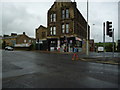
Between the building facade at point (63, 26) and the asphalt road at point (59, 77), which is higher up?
the building facade at point (63, 26)

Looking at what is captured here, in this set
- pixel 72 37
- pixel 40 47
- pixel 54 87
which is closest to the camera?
pixel 54 87

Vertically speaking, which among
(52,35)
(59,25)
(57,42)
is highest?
(59,25)

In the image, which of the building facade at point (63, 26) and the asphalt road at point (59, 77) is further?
the building facade at point (63, 26)

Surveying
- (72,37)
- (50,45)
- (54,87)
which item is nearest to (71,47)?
(72,37)

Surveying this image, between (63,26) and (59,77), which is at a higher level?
(63,26)

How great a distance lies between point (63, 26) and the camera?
100ft

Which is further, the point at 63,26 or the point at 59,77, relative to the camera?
the point at 63,26

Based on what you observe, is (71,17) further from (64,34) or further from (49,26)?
(49,26)

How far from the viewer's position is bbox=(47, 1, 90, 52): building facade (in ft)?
95.1

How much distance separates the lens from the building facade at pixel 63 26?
28984 mm

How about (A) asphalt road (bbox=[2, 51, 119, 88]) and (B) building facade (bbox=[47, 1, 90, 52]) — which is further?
(B) building facade (bbox=[47, 1, 90, 52])

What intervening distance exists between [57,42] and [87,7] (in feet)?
48.6

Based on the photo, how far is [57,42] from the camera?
101 feet

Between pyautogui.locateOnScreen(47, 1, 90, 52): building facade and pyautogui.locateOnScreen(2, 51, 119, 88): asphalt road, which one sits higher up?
pyautogui.locateOnScreen(47, 1, 90, 52): building facade
